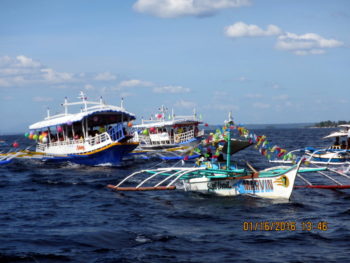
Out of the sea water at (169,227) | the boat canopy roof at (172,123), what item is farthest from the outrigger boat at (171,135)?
the sea water at (169,227)

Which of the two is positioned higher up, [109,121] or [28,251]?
[109,121]

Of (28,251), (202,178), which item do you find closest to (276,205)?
(202,178)

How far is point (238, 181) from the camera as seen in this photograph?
17766 millimetres

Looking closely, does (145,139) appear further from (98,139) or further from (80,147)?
(98,139)

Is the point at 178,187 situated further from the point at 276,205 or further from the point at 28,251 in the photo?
the point at 28,251

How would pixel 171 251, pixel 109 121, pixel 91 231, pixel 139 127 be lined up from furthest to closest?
pixel 139 127 < pixel 109 121 < pixel 91 231 < pixel 171 251

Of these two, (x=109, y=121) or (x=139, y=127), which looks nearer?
(x=109, y=121)

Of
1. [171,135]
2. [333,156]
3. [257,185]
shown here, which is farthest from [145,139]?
[257,185]

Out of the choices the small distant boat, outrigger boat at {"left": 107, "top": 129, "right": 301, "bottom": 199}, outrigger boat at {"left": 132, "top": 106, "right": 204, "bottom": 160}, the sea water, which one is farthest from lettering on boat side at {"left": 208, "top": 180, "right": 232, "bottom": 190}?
outrigger boat at {"left": 132, "top": 106, "right": 204, "bottom": 160}

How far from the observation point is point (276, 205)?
1627cm

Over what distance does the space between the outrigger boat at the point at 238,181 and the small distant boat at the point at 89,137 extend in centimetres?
1114

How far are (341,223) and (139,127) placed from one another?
34.4 metres

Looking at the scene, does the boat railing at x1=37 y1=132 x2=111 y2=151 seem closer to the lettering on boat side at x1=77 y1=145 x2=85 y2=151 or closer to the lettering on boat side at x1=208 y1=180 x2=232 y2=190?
the lettering on boat side at x1=77 y1=145 x2=85 y2=151

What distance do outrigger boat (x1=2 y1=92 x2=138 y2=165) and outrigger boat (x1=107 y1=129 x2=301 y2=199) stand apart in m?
11.1
